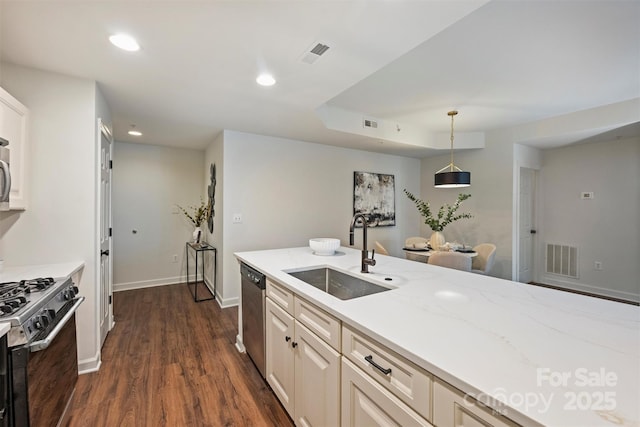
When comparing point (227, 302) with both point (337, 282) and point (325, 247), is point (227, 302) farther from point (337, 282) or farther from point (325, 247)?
point (337, 282)

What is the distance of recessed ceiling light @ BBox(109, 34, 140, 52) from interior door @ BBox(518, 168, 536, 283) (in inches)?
210

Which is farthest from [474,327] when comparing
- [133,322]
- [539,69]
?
[133,322]

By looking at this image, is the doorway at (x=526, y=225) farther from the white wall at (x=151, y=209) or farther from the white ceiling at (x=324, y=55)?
the white wall at (x=151, y=209)

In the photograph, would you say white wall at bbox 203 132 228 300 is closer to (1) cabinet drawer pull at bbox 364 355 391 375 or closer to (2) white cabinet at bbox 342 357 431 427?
(2) white cabinet at bbox 342 357 431 427

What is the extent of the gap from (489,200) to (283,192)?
3442 millimetres

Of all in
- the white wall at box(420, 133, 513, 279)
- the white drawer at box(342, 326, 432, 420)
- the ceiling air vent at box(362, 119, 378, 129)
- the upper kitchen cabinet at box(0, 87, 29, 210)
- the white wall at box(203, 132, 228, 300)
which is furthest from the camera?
the white wall at box(420, 133, 513, 279)

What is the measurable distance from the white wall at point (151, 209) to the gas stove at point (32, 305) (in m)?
3.05

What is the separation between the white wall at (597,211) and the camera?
4.16 m

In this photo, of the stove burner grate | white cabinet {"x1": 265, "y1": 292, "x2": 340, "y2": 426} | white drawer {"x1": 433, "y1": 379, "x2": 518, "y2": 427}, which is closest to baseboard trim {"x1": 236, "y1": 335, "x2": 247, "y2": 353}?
white cabinet {"x1": 265, "y1": 292, "x2": 340, "y2": 426}

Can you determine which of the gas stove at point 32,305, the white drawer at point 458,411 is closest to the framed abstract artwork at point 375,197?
the gas stove at point 32,305

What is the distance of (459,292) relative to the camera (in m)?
1.42

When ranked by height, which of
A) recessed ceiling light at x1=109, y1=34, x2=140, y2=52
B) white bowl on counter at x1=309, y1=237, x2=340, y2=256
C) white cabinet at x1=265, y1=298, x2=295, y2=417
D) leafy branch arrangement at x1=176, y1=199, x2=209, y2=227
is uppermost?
recessed ceiling light at x1=109, y1=34, x2=140, y2=52

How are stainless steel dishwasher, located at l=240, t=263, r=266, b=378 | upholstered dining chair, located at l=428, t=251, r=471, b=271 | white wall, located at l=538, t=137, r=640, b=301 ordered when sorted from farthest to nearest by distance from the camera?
white wall, located at l=538, t=137, r=640, b=301
upholstered dining chair, located at l=428, t=251, r=471, b=271
stainless steel dishwasher, located at l=240, t=263, r=266, b=378

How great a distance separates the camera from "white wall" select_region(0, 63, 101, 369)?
6.78 ft
